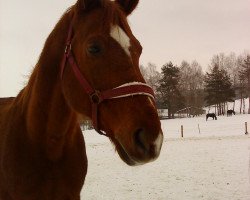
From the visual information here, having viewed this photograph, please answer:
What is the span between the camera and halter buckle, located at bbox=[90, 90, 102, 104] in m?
2.43

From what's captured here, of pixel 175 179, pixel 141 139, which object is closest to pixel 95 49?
pixel 141 139

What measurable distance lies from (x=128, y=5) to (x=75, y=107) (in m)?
1.04

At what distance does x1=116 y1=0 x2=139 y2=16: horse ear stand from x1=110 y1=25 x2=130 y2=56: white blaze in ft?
1.78

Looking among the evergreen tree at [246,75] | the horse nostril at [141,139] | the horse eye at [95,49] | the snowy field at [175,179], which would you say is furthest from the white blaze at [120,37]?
the evergreen tree at [246,75]

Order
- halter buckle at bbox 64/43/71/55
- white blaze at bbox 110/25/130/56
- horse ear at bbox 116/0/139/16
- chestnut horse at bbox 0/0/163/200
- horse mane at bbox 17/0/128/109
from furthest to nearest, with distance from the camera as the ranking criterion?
horse ear at bbox 116/0/139/16 < halter buckle at bbox 64/43/71/55 < horse mane at bbox 17/0/128/109 < white blaze at bbox 110/25/130/56 < chestnut horse at bbox 0/0/163/200

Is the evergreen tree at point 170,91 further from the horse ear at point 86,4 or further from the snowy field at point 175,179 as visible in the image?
the horse ear at point 86,4

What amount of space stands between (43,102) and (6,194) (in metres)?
0.98

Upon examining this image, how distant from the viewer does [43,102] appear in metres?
3.10

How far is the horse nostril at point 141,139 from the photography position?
205 centimetres

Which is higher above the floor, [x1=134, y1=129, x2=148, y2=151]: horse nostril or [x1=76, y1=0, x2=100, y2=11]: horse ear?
[x1=76, y1=0, x2=100, y2=11]: horse ear

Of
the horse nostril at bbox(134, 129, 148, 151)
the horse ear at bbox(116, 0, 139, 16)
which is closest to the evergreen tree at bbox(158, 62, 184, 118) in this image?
the horse ear at bbox(116, 0, 139, 16)

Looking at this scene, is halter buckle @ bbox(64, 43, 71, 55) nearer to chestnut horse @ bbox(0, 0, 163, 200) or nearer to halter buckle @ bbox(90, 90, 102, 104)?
chestnut horse @ bbox(0, 0, 163, 200)

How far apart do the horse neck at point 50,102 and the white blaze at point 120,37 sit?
A: 0.68m

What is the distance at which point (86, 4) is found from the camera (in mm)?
2658
